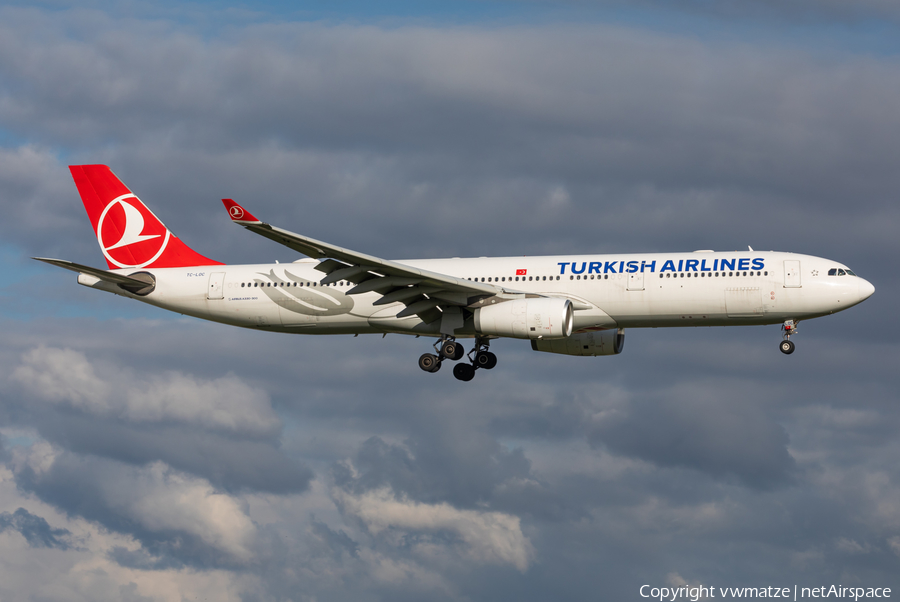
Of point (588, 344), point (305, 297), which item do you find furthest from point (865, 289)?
point (305, 297)

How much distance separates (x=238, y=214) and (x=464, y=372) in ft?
53.2

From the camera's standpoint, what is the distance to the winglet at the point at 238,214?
37625mm

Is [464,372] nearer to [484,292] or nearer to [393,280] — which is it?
[484,292]

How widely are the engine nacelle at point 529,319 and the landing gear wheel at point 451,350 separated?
305cm

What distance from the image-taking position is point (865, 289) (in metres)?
43.0

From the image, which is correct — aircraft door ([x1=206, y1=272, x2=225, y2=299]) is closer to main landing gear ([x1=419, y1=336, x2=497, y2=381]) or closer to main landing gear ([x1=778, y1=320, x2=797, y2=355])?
main landing gear ([x1=419, y1=336, x2=497, y2=381])

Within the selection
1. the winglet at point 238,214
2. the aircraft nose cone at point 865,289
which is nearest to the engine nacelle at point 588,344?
the aircraft nose cone at point 865,289

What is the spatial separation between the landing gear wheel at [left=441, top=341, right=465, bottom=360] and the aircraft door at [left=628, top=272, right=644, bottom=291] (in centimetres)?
852

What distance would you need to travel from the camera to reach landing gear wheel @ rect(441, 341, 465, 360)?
46.8 m

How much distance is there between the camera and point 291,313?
48.4 m

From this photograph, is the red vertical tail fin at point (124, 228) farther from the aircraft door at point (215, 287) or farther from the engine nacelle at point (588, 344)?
the engine nacelle at point (588, 344)

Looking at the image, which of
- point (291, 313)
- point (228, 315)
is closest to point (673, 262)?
point (291, 313)

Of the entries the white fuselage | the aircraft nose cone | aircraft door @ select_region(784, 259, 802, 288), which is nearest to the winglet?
the white fuselage

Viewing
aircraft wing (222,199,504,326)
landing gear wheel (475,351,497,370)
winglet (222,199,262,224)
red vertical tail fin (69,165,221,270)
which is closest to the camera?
winglet (222,199,262,224)
